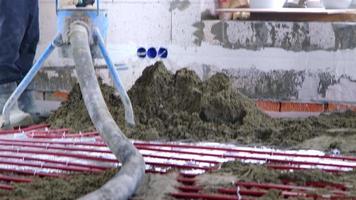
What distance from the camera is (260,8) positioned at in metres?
4.42

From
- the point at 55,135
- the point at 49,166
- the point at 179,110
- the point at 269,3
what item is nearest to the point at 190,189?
the point at 49,166

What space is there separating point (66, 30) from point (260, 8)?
173cm

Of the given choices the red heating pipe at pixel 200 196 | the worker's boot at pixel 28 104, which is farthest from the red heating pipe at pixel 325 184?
the worker's boot at pixel 28 104

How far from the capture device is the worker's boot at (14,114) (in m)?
3.91

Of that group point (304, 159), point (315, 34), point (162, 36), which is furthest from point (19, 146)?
point (315, 34)

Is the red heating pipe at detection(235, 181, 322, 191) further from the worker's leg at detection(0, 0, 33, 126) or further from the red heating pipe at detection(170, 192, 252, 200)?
the worker's leg at detection(0, 0, 33, 126)

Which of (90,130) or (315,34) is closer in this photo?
(90,130)

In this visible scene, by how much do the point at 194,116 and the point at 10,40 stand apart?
1550 mm

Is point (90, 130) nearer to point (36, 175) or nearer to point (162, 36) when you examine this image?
point (36, 175)

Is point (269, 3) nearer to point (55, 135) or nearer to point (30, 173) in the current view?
point (55, 135)

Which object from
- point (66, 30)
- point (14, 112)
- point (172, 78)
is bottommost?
point (14, 112)

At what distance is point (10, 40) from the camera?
13.9 feet

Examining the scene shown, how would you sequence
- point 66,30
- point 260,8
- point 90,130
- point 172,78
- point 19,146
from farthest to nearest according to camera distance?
point 260,8 < point 172,78 < point 90,130 < point 66,30 < point 19,146

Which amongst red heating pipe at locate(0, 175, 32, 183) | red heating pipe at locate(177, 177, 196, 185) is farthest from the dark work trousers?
red heating pipe at locate(177, 177, 196, 185)
